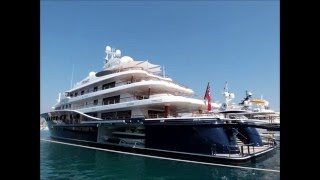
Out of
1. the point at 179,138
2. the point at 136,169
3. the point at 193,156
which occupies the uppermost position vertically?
the point at 179,138

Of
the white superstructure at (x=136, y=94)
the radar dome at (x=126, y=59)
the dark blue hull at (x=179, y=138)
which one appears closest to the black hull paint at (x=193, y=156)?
the dark blue hull at (x=179, y=138)

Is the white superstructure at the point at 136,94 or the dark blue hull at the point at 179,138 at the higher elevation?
the white superstructure at the point at 136,94

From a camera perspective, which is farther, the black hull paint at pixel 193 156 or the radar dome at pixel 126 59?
the radar dome at pixel 126 59

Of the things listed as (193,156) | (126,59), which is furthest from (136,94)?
(193,156)

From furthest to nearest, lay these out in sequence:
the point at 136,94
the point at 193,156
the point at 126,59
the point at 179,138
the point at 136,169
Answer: the point at 126,59 < the point at 136,94 < the point at 179,138 < the point at 193,156 < the point at 136,169

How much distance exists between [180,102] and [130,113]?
18.7ft

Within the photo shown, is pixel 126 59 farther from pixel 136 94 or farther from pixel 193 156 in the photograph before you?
pixel 193 156

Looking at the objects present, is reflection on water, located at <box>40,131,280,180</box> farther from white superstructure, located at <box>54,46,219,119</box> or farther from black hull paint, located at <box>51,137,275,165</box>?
white superstructure, located at <box>54,46,219,119</box>

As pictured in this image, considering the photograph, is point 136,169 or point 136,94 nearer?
point 136,169

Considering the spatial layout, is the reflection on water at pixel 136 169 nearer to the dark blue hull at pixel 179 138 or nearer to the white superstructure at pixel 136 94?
the dark blue hull at pixel 179 138

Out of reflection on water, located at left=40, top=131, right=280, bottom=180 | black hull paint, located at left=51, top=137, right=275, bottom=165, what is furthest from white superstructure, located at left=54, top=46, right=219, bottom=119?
reflection on water, located at left=40, top=131, right=280, bottom=180

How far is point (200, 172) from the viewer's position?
15227mm
